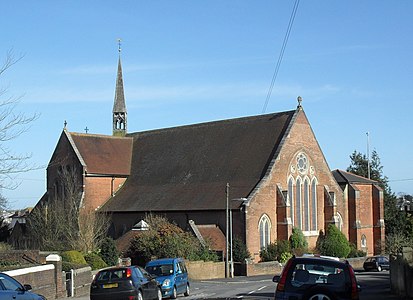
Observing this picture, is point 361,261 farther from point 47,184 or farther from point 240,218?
point 47,184

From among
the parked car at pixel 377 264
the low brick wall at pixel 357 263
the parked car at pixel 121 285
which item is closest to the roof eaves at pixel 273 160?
the parked car at pixel 377 264

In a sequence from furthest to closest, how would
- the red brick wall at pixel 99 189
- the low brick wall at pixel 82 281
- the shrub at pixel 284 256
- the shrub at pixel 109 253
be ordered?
1. the red brick wall at pixel 99 189
2. the shrub at pixel 284 256
3. the shrub at pixel 109 253
4. the low brick wall at pixel 82 281

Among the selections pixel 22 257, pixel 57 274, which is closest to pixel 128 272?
pixel 57 274

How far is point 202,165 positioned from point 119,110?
17.7 meters

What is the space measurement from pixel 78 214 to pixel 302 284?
1803 inches

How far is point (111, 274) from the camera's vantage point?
24016 mm

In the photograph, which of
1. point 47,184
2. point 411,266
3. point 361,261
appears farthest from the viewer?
point 47,184

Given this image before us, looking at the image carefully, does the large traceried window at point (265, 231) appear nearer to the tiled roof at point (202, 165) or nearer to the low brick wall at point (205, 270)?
the tiled roof at point (202, 165)

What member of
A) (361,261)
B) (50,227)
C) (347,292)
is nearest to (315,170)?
(361,261)

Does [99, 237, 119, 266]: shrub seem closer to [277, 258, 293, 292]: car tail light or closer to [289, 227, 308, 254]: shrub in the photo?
[289, 227, 308, 254]: shrub

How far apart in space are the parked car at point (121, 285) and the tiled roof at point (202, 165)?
3188 cm

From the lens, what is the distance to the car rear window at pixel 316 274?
48.7ft

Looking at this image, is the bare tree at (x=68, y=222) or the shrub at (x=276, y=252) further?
the shrub at (x=276, y=252)

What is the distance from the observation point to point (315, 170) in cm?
6259
